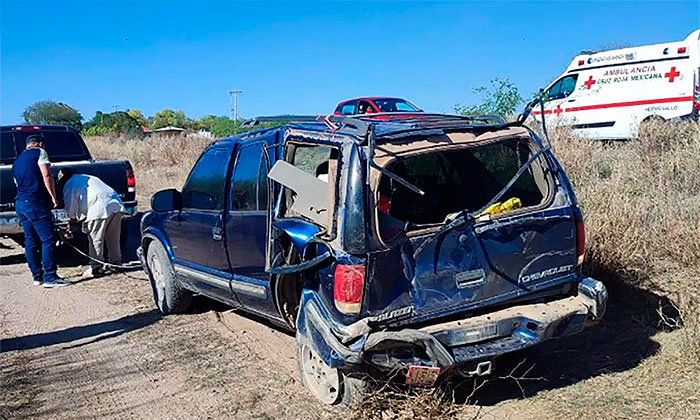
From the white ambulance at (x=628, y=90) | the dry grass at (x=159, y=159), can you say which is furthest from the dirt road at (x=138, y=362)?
the white ambulance at (x=628, y=90)

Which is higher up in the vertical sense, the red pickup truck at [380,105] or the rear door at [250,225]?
the red pickup truck at [380,105]

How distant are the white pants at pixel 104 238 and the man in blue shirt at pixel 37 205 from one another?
623mm

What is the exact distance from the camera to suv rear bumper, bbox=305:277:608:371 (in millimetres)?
3910

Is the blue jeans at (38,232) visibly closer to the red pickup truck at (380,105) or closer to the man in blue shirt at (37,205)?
the man in blue shirt at (37,205)

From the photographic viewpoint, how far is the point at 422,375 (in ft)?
12.9

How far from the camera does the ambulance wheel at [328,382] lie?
4262 millimetres

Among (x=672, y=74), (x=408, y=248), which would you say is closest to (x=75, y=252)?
(x=408, y=248)

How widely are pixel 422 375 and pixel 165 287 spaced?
3.70m

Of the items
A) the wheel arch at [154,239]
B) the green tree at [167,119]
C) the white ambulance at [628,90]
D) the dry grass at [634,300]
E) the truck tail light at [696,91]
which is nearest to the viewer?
the dry grass at [634,300]

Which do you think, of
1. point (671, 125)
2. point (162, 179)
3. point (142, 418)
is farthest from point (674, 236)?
point (162, 179)

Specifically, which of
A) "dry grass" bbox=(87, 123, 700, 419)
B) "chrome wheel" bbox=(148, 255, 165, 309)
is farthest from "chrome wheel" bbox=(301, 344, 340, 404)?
"chrome wheel" bbox=(148, 255, 165, 309)

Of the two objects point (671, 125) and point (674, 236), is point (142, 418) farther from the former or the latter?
point (671, 125)

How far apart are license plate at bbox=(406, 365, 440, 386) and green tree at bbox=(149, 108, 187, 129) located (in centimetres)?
7052

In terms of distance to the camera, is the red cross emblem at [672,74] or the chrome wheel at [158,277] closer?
the chrome wheel at [158,277]
